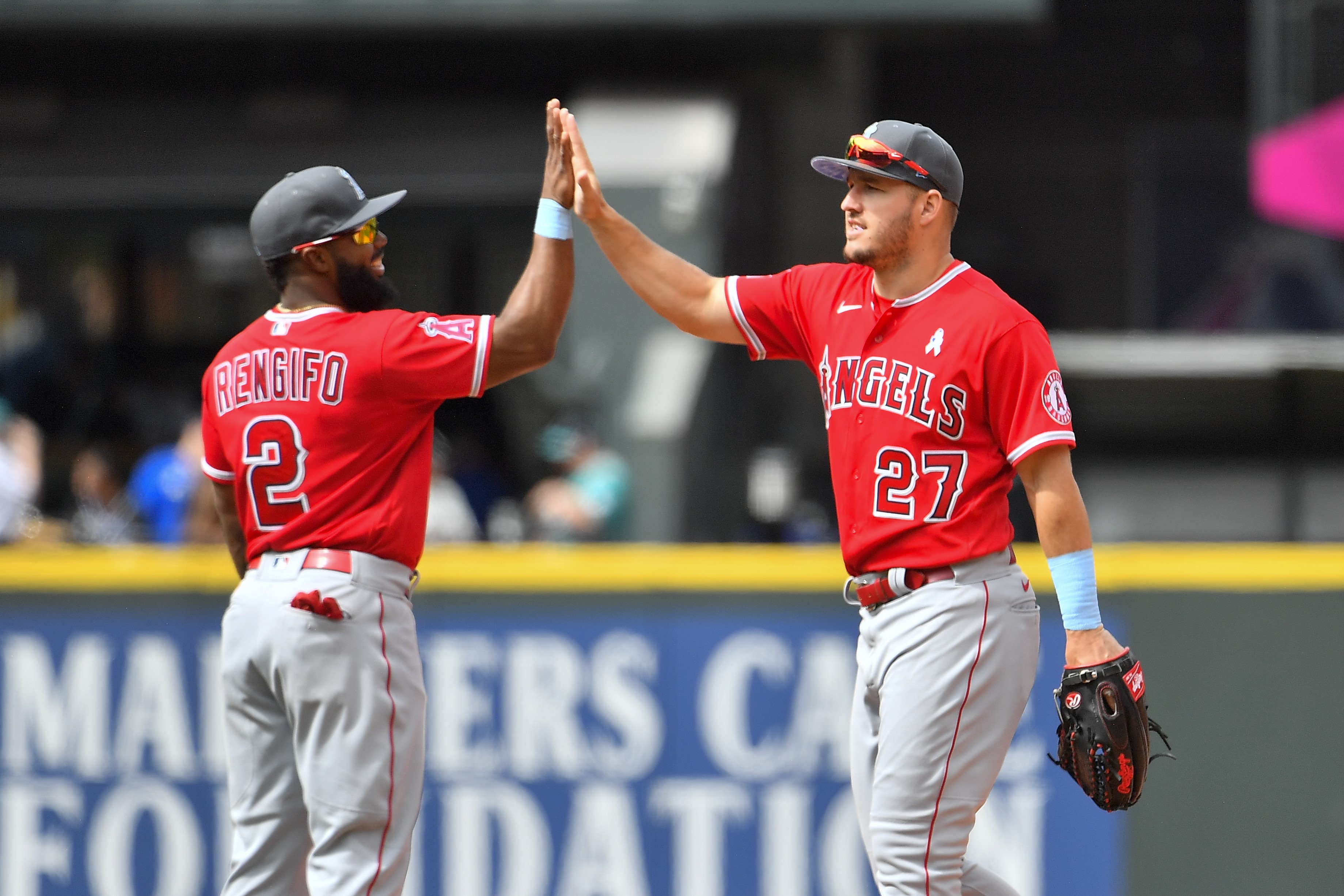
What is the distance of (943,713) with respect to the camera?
11.2 ft

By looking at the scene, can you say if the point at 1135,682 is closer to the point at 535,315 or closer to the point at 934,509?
the point at 934,509

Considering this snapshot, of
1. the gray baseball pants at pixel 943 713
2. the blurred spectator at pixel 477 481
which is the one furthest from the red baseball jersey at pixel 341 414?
the blurred spectator at pixel 477 481

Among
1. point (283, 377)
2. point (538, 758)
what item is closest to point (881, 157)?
point (283, 377)

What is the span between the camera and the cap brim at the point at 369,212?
144 inches

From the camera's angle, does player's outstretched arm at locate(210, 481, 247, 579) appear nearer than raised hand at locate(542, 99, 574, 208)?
No

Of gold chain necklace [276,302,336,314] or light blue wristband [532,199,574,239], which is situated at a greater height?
light blue wristband [532,199,574,239]

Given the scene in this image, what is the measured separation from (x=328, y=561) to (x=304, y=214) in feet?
2.74

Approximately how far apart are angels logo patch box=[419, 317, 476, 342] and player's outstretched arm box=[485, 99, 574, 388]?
5 centimetres

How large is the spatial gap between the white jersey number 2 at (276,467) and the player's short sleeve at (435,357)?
0.27m

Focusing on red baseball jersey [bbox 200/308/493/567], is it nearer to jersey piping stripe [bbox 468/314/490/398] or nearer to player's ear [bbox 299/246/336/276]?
jersey piping stripe [bbox 468/314/490/398]

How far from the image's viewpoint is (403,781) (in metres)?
3.57

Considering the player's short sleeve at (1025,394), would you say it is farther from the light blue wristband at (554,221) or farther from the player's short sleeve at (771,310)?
the light blue wristband at (554,221)

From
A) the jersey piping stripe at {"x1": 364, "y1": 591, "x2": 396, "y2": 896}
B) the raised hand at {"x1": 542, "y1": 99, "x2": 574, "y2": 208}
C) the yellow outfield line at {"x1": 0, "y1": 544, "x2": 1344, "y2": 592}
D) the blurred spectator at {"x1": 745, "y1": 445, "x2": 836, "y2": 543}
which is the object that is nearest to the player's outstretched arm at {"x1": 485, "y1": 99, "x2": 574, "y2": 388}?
the raised hand at {"x1": 542, "y1": 99, "x2": 574, "y2": 208}

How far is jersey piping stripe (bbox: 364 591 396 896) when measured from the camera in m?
3.54
